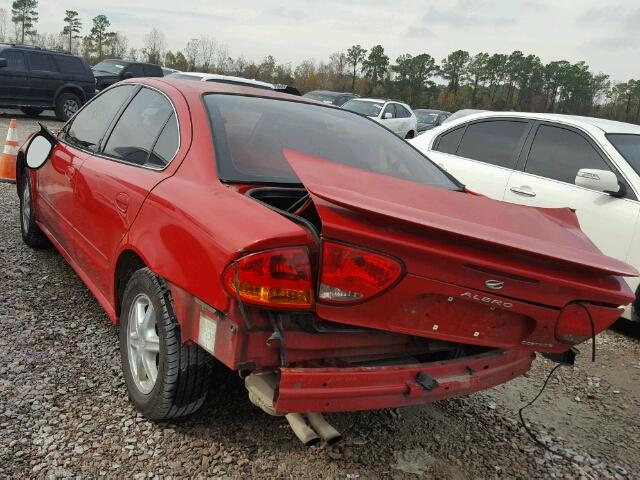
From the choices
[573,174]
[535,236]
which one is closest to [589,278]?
[535,236]

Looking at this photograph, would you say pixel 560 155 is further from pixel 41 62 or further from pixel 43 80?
pixel 41 62

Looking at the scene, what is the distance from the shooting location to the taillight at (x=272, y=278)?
193 centimetres

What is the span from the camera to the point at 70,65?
1527 centimetres

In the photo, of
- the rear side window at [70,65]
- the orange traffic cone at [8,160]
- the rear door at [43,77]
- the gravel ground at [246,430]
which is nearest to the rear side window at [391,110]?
the rear side window at [70,65]

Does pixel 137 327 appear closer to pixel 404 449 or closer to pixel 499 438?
pixel 404 449

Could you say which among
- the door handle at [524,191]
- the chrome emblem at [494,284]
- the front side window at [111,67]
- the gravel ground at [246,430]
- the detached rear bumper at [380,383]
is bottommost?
the gravel ground at [246,430]

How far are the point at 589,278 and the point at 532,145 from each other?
3.50 metres

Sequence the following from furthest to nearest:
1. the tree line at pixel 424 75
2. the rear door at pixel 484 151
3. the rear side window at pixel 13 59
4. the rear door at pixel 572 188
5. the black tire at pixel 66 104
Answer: the tree line at pixel 424 75 → the black tire at pixel 66 104 → the rear side window at pixel 13 59 → the rear door at pixel 484 151 → the rear door at pixel 572 188

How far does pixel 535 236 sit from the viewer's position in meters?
2.18

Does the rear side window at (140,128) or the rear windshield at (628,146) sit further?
the rear windshield at (628,146)

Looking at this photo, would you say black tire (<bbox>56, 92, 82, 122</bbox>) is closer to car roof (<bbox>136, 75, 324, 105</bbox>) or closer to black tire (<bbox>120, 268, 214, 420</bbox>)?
car roof (<bbox>136, 75, 324, 105</bbox>)

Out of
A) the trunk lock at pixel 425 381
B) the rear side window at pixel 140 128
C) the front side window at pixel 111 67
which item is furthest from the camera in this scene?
the front side window at pixel 111 67

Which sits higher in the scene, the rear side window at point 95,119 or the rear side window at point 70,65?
the rear side window at point 70,65

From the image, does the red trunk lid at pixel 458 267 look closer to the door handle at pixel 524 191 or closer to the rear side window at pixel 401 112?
the door handle at pixel 524 191
